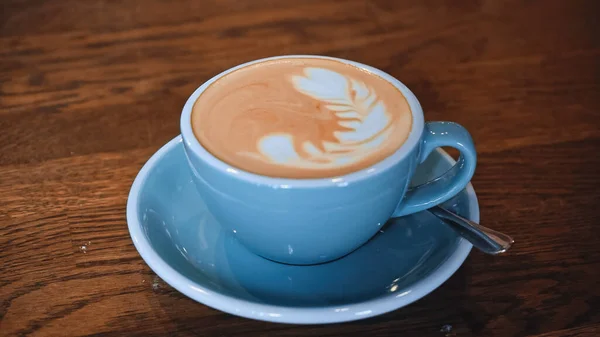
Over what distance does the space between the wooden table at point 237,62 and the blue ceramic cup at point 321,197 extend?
0.08 meters

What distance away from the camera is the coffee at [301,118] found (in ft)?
1.66

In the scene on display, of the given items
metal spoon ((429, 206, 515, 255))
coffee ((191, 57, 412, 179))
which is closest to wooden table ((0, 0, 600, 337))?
metal spoon ((429, 206, 515, 255))

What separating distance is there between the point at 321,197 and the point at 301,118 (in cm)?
12

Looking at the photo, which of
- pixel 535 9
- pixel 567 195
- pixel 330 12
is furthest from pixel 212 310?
pixel 535 9

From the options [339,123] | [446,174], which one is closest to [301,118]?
[339,123]

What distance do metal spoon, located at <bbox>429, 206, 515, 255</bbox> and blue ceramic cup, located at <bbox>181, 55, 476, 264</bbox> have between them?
1.0 inches

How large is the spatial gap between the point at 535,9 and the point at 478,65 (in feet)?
1.01

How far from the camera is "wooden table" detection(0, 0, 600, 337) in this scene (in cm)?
54


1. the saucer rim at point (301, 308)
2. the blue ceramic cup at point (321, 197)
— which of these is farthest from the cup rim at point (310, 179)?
the saucer rim at point (301, 308)

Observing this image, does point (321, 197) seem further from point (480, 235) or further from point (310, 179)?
point (480, 235)

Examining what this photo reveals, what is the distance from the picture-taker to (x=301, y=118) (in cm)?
57

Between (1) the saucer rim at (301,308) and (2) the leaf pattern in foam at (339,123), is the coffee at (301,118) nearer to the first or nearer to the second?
(2) the leaf pattern in foam at (339,123)

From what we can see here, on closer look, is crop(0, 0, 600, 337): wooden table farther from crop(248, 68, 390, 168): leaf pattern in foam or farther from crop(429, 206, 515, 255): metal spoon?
crop(248, 68, 390, 168): leaf pattern in foam

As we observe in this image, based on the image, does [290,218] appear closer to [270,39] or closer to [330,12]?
[270,39]
